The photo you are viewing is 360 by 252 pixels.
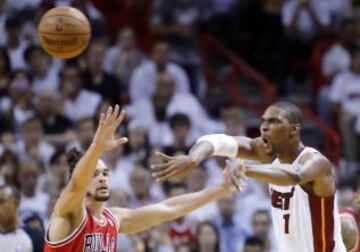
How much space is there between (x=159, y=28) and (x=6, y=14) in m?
2.37

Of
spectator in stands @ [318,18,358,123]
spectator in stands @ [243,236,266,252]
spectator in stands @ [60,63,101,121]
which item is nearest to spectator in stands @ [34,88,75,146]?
spectator in stands @ [60,63,101,121]

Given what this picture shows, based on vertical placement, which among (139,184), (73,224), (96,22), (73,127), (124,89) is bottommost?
(73,224)

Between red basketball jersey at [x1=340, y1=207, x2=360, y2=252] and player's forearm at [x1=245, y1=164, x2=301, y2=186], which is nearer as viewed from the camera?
player's forearm at [x1=245, y1=164, x2=301, y2=186]

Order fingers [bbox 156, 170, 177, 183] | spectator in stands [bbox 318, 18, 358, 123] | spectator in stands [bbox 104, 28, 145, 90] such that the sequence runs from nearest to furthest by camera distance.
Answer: fingers [bbox 156, 170, 177, 183] → spectator in stands [bbox 104, 28, 145, 90] → spectator in stands [bbox 318, 18, 358, 123]

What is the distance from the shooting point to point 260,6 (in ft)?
53.7

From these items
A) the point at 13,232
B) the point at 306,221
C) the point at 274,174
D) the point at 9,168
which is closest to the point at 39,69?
the point at 9,168

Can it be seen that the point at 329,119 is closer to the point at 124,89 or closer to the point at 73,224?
the point at 124,89

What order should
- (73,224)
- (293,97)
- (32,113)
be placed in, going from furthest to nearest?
(293,97) < (32,113) < (73,224)

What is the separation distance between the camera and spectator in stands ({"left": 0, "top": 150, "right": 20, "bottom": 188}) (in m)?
12.5

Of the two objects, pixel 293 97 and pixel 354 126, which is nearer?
pixel 354 126

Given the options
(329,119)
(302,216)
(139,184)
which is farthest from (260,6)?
(302,216)

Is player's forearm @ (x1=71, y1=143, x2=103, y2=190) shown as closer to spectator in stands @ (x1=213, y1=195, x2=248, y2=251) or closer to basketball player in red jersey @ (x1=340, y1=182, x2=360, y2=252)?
basketball player in red jersey @ (x1=340, y1=182, x2=360, y2=252)

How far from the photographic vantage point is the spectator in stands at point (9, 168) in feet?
41.1

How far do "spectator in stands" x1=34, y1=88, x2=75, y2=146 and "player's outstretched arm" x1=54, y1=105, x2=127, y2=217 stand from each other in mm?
5829
